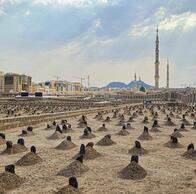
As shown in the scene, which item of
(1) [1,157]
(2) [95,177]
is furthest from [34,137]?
(2) [95,177]

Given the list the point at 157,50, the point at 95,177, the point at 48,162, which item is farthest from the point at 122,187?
the point at 157,50

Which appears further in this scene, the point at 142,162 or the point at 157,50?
the point at 157,50

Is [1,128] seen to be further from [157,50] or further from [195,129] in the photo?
[157,50]

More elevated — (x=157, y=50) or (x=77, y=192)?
(x=157, y=50)

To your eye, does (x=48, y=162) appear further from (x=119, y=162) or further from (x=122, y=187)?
(x=122, y=187)

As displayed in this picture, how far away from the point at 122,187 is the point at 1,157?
946 centimetres

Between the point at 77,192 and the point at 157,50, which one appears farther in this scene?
the point at 157,50

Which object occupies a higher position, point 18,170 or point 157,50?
point 157,50

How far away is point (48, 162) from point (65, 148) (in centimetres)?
431

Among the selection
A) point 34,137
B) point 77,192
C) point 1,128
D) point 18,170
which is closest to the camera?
point 77,192

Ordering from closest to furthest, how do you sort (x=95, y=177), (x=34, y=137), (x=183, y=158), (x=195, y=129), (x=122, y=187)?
(x=122, y=187) → (x=95, y=177) → (x=183, y=158) → (x=34, y=137) → (x=195, y=129)

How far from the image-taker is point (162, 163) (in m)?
19.7

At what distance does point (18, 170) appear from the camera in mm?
17719

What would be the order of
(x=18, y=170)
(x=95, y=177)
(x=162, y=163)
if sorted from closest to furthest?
(x=95, y=177)
(x=18, y=170)
(x=162, y=163)
